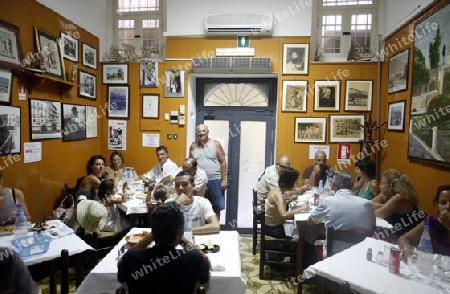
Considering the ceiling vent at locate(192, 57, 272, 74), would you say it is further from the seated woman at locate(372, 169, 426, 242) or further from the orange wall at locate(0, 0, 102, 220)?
the seated woman at locate(372, 169, 426, 242)

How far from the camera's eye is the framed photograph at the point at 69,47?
4.29m

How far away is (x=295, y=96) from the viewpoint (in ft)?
16.4

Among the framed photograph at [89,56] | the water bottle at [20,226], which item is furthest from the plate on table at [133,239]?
the framed photograph at [89,56]

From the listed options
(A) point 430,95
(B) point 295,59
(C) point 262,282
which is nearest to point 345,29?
(B) point 295,59

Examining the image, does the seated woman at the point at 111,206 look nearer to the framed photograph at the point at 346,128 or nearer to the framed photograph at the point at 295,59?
the framed photograph at the point at 295,59

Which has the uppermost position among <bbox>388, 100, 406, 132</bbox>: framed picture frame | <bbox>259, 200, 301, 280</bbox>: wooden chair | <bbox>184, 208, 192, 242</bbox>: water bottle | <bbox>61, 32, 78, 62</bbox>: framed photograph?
<bbox>61, 32, 78, 62</bbox>: framed photograph

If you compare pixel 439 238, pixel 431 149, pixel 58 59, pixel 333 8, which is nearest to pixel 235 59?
pixel 333 8

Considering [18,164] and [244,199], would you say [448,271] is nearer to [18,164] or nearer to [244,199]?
[244,199]

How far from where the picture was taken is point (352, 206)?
2.69 m

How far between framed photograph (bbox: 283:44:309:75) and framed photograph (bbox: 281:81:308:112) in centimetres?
18

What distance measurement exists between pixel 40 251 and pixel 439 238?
3.05 meters

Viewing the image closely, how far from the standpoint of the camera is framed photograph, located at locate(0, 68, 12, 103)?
3234 millimetres

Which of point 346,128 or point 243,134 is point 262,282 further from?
point 346,128

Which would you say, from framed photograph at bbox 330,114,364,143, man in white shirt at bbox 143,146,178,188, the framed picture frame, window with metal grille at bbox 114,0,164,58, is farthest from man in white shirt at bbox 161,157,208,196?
the framed picture frame
